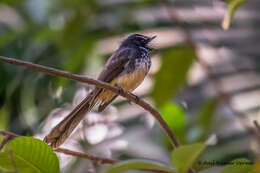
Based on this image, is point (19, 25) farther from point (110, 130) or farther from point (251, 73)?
A: point (251, 73)

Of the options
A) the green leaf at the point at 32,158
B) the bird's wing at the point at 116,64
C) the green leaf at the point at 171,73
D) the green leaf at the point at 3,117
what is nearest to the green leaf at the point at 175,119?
the green leaf at the point at 171,73

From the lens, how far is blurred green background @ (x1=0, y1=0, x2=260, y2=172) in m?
2.85

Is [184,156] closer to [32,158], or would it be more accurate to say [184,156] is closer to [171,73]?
[32,158]

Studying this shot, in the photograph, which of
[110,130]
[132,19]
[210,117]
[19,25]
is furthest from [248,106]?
[19,25]

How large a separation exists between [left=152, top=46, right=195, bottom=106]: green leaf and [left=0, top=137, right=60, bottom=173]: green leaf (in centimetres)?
139

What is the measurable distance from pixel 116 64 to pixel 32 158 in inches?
67.4

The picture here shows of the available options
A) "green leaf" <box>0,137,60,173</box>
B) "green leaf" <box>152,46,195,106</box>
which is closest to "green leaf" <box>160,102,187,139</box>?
"green leaf" <box>152,46,195,106</box>

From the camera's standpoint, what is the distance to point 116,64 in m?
3.33

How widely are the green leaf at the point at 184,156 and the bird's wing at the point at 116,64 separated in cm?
180

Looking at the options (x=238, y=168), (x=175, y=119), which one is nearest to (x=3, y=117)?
(x=175, y=119)

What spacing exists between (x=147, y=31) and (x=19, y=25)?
118 centimetres

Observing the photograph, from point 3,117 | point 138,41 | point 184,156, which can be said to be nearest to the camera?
point 184,156

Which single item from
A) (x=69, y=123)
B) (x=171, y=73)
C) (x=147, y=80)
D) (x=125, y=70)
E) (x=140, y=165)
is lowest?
(x=140, y=165)

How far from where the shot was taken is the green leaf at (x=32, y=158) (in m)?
1.66
